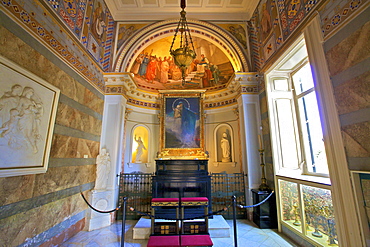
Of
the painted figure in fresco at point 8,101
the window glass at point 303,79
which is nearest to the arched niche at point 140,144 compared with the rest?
the painted figure in fresco at point 8,101

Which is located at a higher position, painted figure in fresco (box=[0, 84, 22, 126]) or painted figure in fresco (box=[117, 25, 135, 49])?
painted figure in fresco (box=[117, 25, 135, 49])

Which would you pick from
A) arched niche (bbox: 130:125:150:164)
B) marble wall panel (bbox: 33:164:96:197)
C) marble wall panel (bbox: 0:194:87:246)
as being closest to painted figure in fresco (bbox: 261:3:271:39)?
arched niche (bbox: 130:125:150:164)

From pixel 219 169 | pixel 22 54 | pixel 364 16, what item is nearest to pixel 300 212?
pixel 364 16

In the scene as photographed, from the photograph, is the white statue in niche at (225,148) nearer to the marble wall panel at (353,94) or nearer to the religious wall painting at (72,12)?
the marble wall panel at (353,94)

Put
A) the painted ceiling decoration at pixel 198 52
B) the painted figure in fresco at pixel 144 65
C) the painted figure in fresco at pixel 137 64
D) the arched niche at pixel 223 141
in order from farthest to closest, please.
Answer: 1. the painted figure in fresco at pixel 144 65
2. the painted figure in fresco at pixel 137 64
3. the arched niche at pixel 223 141
4. the painted ceiling decoration at pixel 198 52

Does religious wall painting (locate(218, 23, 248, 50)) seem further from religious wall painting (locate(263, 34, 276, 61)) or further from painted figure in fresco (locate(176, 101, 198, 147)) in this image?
painted figure in fresco (locate(176, 101, 198, 147))

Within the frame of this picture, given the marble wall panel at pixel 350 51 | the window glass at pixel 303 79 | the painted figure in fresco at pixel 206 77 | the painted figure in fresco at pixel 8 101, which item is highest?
the painted figure in fresco at pixel 206 77

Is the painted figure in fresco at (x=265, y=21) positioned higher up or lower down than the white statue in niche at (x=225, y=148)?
higher up

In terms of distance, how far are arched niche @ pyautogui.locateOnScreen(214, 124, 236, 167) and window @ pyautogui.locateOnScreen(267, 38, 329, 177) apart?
3.19 m

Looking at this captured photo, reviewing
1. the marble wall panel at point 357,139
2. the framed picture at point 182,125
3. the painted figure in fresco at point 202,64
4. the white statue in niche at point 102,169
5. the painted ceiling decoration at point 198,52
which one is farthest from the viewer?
the painted figure in fresco at point 202,64

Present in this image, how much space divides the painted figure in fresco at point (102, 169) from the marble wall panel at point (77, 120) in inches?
31.7

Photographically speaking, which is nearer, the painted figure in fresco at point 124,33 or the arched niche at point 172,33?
the arched niche at point 172,33

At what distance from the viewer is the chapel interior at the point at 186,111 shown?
2697 millimetres

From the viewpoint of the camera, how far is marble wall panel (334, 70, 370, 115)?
7.86ft
